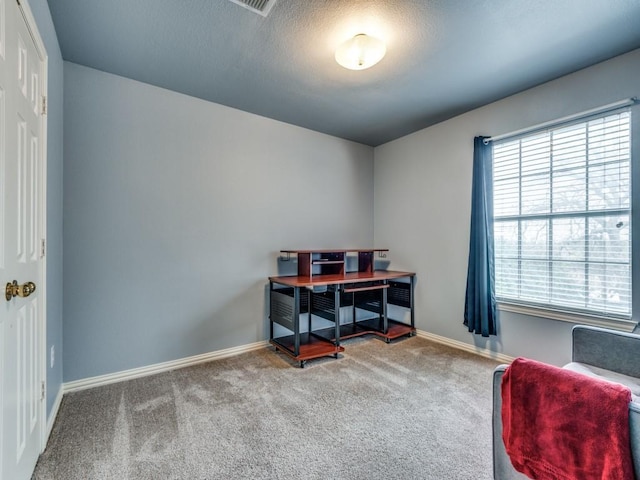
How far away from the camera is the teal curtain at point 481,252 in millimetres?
2910

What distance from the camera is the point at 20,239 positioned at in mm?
1356

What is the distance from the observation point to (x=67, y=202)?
7.57ft

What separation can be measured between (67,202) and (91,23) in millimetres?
1249

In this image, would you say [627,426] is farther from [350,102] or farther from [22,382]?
[350,102]

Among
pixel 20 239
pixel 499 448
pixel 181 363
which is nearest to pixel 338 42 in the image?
pixel 20 239

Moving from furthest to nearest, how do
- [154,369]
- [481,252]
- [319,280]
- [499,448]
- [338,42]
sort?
[319,280]
[481,252]
[154,369]
[338,42]
[499,448]

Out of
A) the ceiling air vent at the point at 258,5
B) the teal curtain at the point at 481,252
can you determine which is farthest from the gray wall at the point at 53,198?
the teal curtain at the point at 481,252

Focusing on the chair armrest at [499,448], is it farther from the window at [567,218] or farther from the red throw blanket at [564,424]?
the window at [567,218]

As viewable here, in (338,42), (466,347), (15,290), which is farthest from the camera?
(466,347)

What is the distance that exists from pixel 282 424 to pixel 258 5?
256 centimetres

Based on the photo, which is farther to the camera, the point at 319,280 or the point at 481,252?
the point at 319,280

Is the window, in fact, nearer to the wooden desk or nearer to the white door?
the wooden desk

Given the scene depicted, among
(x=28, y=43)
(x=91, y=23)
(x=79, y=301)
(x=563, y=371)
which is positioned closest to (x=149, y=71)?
(x=91, y=23)

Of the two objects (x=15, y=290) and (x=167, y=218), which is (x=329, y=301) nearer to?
(x=167, y=218)
